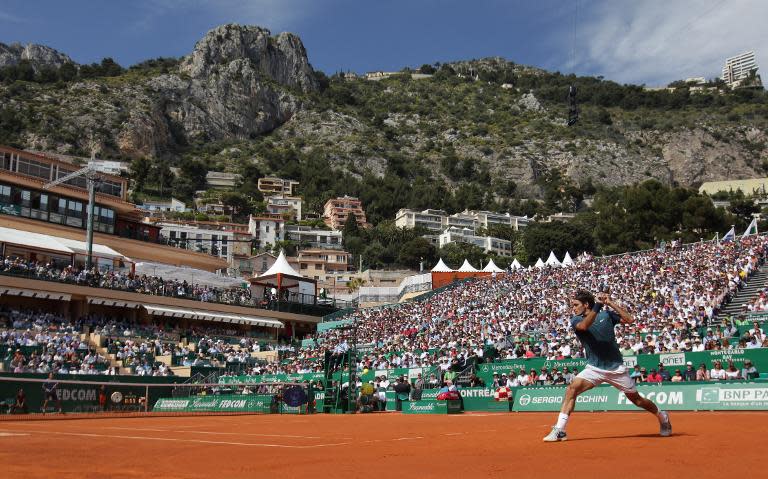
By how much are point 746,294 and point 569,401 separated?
24.9m

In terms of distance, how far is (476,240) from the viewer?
15125 centimetres

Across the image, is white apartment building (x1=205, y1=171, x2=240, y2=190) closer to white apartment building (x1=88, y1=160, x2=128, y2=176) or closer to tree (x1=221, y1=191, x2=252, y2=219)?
tree (x1=221, y1=191, x2=252, y2=219)

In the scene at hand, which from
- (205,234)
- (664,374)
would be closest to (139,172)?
(205,234)

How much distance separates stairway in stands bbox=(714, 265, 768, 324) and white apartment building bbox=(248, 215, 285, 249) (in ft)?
381

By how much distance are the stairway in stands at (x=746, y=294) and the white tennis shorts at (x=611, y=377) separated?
65.9ft

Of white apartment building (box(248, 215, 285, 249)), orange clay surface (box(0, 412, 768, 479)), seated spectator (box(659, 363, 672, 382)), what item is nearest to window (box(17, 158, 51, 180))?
orange clay surface (box(0, 412, 768, 479))

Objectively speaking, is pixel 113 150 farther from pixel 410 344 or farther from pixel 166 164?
pixel 410 344

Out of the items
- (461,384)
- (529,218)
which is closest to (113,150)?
(529,218)

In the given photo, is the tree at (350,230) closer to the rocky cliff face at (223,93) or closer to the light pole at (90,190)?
the rocky cliff face at (223,93)

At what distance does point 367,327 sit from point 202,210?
109 metres

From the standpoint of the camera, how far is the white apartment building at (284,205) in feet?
518

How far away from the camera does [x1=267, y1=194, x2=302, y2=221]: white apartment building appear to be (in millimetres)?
157750

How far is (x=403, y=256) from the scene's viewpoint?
131000 millimetres

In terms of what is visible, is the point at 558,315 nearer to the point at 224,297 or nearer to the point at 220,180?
the point at 224,297
